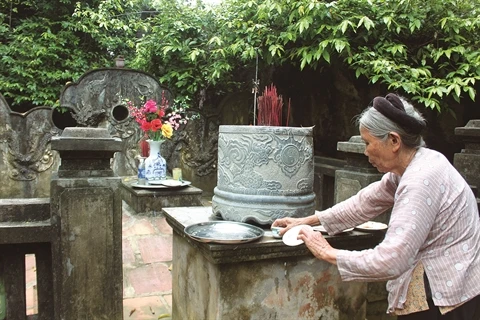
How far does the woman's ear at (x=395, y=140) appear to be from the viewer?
168 centimetres

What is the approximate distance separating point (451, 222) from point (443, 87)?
13.0 ft

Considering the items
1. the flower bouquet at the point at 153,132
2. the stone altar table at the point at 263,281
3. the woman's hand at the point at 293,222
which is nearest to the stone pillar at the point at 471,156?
the stone altar table at the point at 263,281

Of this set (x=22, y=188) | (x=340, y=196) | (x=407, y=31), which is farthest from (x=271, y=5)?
(x=22, y=188)

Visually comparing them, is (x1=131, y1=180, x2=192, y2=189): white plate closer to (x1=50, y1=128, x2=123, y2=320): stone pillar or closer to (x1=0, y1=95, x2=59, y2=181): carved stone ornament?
(x1=0, y1=95, x2=59, y2=181): carved stone ornament

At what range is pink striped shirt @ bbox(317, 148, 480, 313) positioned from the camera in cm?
155

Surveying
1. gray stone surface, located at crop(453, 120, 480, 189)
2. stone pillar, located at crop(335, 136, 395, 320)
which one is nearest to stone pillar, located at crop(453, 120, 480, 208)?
gray stone surface, located at crop(453, 120, 480, 189)

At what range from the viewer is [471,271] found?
1686 millimetres

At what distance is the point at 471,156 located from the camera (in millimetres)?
3783

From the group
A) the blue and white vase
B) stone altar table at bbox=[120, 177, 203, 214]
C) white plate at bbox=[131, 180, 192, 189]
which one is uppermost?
the blue and white vase

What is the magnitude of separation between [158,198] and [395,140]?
4.22 m

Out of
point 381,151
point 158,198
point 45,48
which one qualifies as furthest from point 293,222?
point 45,48

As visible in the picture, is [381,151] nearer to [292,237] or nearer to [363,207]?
[363,207]

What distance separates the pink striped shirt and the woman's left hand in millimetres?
49

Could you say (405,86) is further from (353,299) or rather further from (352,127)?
(353,299)
